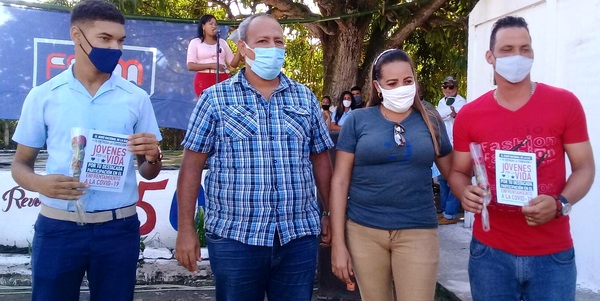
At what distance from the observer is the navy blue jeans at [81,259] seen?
2.73 meters

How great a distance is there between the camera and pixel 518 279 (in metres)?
2.60

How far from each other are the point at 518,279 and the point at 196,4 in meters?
13.4

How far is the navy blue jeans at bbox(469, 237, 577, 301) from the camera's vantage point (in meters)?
2.54

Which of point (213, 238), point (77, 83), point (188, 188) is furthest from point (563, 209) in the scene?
point (77, 83)

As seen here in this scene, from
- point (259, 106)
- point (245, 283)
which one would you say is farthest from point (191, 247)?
point (259, 106)

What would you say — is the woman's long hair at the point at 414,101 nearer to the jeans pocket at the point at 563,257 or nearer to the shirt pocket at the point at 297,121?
the shirt pocket at the point at 297,121

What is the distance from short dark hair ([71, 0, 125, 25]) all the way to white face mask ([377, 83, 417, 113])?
1407 mm

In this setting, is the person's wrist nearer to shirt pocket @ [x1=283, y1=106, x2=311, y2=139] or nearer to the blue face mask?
the blue face mask

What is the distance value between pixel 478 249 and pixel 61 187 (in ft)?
6.28

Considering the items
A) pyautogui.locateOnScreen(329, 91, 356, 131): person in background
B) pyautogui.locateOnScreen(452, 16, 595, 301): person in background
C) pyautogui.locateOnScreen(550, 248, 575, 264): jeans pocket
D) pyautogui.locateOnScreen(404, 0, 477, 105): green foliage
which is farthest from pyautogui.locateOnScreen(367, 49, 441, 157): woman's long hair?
pyautogui.locateOnScreen(404, 0, 477, 105): green foliage

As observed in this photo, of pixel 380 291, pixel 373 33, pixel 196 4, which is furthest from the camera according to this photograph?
pixel 196 4

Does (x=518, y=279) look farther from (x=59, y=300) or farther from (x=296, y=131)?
(x=59, y=300)

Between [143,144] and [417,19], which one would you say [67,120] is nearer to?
[143,144]

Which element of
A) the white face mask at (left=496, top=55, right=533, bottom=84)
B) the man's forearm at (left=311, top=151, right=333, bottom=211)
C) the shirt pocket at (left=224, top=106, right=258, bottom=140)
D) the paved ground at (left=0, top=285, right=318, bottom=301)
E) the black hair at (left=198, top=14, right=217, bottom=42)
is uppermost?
the black hair at (left=198, top=14, right=217, bottom=42)
